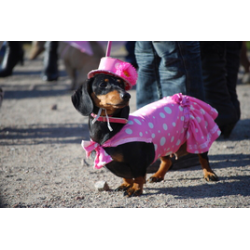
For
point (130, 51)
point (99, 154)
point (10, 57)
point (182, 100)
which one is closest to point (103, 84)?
point (99, 154)

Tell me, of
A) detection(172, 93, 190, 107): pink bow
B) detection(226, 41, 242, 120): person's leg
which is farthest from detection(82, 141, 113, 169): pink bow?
detection(226, 41, 242, 120): person's leg

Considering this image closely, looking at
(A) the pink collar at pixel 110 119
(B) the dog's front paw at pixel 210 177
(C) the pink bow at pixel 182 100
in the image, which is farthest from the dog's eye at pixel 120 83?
Result: (B) the dog's front paw at pixel 210 177

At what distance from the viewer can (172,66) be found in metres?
3.28

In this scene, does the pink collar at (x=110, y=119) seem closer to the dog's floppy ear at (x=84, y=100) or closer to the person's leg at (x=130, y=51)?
the dog's floppy ear at (x=84, y=100)

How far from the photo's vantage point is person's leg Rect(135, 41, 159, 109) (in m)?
3.51

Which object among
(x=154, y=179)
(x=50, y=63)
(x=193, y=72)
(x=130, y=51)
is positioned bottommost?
(x=50, y=63)

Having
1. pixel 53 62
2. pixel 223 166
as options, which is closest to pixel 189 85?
pixel 223 166

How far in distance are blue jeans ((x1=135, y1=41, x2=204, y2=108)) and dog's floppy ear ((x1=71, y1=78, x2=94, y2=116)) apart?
104cm

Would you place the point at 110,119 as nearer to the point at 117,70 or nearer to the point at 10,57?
the point at 117,70

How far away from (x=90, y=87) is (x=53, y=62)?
4.10 metres

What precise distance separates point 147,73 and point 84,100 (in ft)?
4.21

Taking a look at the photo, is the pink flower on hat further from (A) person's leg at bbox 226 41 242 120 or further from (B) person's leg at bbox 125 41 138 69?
(B) person's leg at bbox 125 41 138 69

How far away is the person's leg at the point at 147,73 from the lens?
3.51 m
